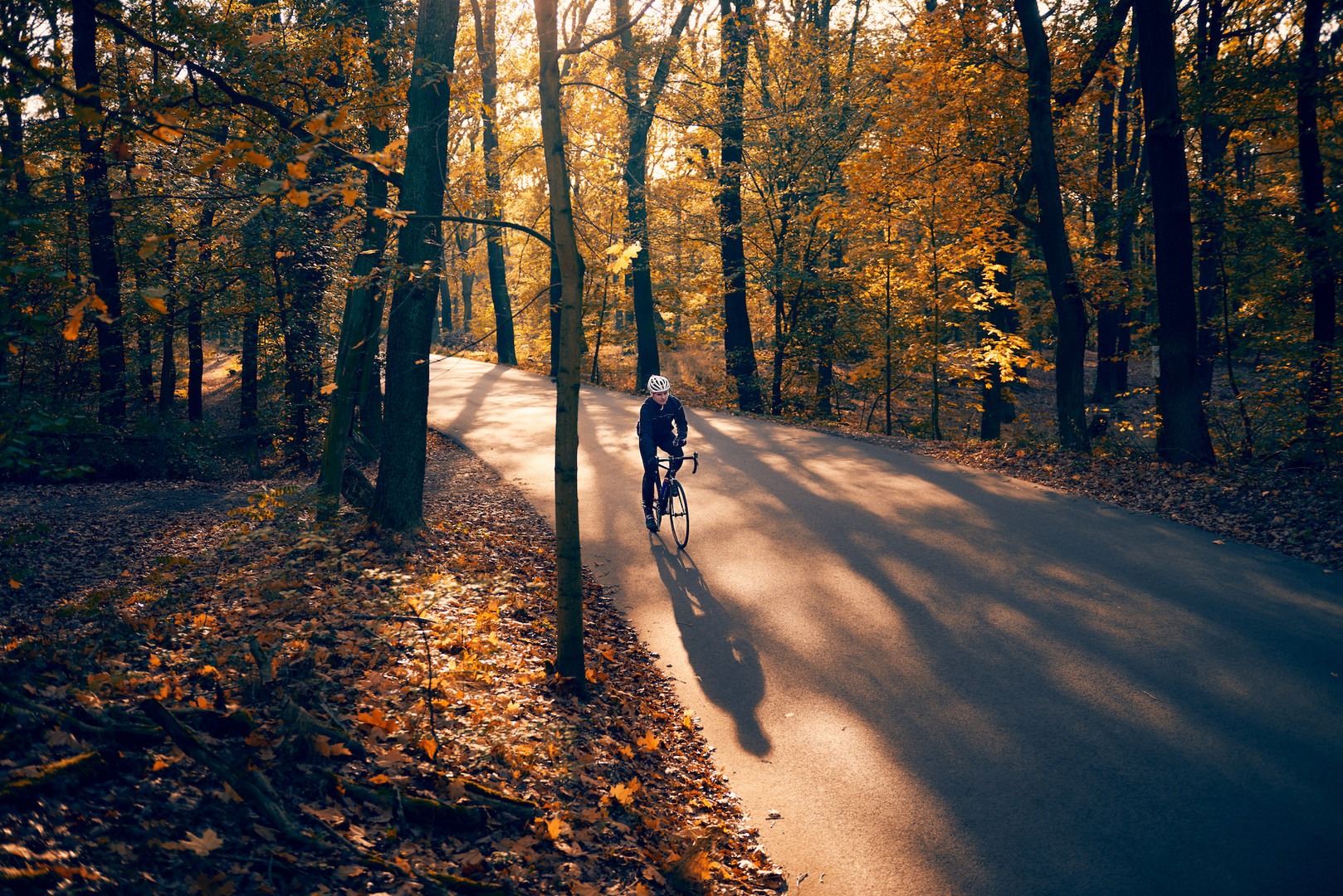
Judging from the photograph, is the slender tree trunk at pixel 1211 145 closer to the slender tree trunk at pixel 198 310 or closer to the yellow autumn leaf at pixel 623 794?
the yellow autumn leaf at pixel 623 794

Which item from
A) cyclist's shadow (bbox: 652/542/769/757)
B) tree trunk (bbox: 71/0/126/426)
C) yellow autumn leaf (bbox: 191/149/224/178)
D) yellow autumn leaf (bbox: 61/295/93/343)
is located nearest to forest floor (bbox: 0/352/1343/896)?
cyclist's shadow (bbox: 652/542/769/757)

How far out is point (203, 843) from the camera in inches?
120

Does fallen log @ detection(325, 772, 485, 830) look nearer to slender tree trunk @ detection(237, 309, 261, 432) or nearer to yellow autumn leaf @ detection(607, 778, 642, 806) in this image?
yellow autumn leaf @ detection(607, 778, 642, 806)

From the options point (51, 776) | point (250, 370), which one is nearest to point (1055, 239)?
point (51, 776)

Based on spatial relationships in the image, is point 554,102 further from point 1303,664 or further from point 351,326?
point 1303,664

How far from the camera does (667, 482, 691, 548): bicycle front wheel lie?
970cm

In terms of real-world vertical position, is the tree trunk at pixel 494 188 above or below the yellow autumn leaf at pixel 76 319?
above

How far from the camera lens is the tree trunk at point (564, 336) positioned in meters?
5.41

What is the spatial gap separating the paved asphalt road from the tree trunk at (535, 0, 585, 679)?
1535mm

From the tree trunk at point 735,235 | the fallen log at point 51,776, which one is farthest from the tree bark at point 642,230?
the fallen log at point 51,776

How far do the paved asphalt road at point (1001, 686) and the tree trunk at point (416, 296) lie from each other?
8.88 ft

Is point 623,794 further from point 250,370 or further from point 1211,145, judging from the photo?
point 1211,145

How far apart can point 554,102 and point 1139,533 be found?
884 centimetres

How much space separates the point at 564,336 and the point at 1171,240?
37.4 ft
